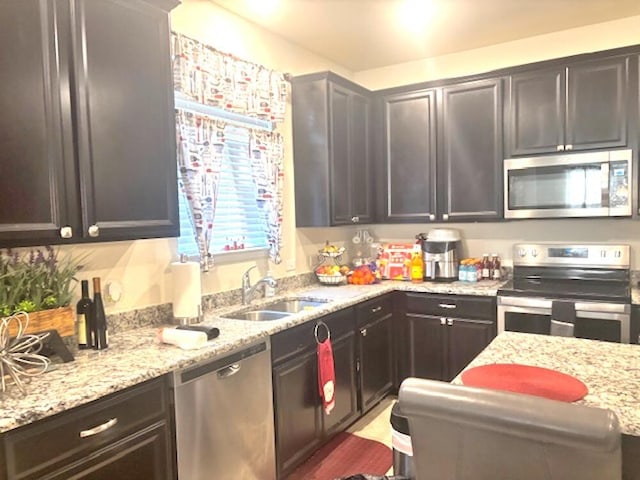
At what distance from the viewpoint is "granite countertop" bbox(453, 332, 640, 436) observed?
4.30ft

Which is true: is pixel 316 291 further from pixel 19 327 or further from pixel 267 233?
pixel 19 327

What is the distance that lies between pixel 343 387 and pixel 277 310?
0.67 metres

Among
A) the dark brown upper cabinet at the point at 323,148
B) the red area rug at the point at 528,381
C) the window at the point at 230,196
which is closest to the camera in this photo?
the red area rug at the point at 528,381

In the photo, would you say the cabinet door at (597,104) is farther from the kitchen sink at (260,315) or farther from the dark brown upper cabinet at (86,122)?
the dark brown upper cabinet at (86,122)

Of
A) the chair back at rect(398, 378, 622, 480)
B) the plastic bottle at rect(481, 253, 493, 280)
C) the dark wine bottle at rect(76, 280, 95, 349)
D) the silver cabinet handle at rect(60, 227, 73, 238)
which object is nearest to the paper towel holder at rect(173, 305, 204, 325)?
the dark wine bottle at rect(76, 280, 95, 349)

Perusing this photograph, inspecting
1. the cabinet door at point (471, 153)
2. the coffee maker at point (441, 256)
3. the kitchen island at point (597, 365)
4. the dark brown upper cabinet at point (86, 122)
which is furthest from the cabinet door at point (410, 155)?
the dark brown upper cabinet at point (86, 122)

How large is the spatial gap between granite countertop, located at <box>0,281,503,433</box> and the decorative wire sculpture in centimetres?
4

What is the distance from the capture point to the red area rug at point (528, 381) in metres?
1.38

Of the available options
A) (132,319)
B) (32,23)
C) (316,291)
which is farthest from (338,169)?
(32,23)

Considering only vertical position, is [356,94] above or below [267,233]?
above

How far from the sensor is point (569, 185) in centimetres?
340

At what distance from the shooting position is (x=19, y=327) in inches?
66.5

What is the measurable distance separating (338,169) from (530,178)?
1425 millimetres

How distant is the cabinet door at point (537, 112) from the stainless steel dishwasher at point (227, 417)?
247cm
